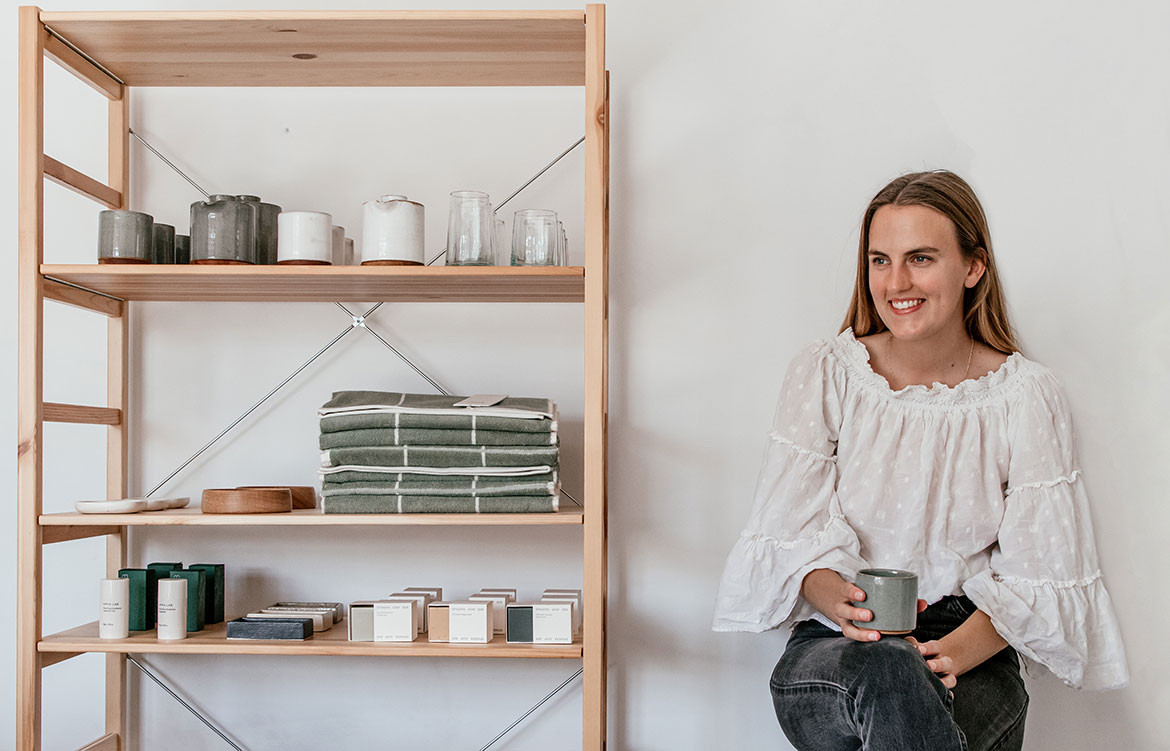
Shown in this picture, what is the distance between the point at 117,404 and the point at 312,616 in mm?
613

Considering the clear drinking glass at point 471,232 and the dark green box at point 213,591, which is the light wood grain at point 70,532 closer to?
the dark green box at point 213,591

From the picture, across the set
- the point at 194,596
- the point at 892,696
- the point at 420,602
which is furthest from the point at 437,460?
the point at 892,696

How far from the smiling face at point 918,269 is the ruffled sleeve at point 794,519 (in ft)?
0.50

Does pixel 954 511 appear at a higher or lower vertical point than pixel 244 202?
lower

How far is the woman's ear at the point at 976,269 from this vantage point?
1.68 meters

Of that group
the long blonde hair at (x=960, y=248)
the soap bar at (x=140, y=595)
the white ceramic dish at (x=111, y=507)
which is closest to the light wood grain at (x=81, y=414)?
the white ceramic dish at (x=111, y=507)

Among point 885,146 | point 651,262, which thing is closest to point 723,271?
point 651,262

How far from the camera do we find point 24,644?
5.43 ft

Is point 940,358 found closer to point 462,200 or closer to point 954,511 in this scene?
point 954,511

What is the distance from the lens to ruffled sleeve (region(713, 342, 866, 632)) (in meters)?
1.60

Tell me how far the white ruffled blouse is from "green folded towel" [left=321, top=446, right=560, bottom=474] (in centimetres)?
37

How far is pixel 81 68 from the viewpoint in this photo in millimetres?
1859

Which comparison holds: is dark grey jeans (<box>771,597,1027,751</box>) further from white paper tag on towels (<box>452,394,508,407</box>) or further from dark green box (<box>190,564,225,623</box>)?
dark green box (<box>190,564,225,623</box>)

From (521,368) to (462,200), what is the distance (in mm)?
401
